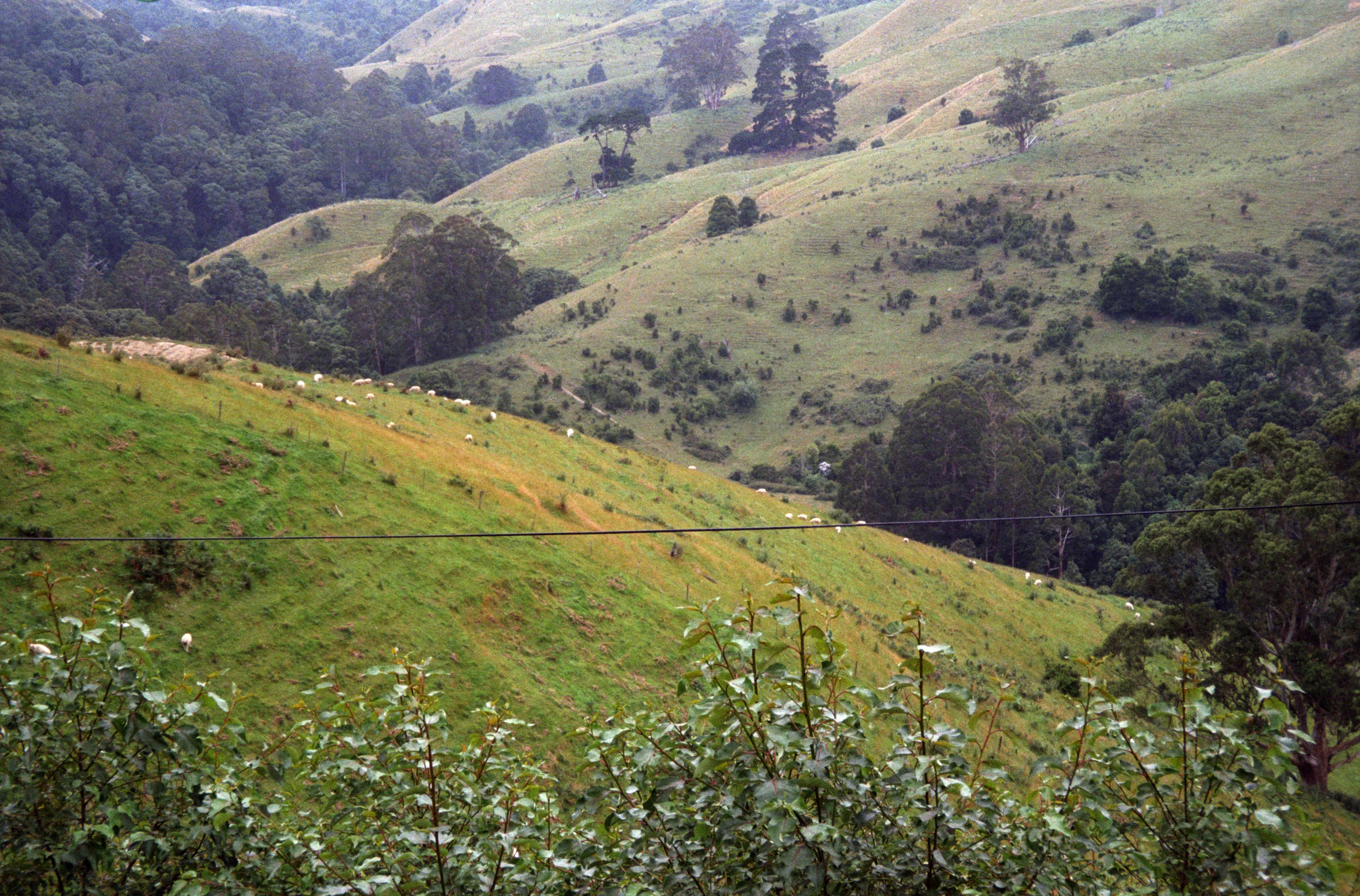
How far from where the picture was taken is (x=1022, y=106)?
86.9 meters

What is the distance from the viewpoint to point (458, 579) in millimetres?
16141

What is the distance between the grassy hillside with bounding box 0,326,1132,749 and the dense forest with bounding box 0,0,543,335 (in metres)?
63.7

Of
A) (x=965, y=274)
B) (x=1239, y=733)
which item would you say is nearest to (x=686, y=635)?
(x=1239, y=733)

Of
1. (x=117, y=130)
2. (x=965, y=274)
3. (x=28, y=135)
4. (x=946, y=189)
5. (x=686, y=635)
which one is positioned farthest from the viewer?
(x=117, y=130)

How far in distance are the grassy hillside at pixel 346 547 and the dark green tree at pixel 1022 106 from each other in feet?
244

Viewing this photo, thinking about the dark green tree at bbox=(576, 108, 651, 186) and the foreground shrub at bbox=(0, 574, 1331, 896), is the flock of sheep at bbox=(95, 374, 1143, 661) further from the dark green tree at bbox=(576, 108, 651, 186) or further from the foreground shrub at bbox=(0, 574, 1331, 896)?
the dark green tree at bbox=(576, 108, 651, 186)

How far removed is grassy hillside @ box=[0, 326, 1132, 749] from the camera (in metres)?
12.8

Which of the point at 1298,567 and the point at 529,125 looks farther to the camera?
the point at 529,125

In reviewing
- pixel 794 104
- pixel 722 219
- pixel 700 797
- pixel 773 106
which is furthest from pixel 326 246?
pixel 700 797

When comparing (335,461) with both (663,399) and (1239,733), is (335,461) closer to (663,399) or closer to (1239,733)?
(1239,733)

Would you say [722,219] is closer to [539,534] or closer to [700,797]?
[539,534]

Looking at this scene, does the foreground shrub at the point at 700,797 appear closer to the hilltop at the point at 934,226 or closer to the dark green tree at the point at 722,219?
the hilltop at the point at 934,226

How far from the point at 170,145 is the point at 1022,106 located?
8957cm

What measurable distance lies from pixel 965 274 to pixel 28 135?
90.0 m
